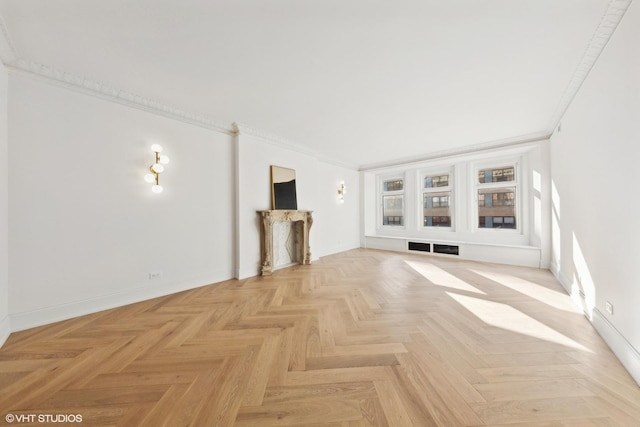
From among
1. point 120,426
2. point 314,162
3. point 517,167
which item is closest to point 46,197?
point 120,426

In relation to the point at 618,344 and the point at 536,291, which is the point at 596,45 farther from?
the point at 536,291

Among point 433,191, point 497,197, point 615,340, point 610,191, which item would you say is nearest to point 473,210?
point 497,197

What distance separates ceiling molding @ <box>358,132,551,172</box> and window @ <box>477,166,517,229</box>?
2.57ft

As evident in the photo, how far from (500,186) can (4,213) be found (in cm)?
788

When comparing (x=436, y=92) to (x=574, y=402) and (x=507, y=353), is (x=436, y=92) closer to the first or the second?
(x=507, y=353)

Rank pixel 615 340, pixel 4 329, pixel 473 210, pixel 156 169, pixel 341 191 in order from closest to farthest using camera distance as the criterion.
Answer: pixel 615 340
pixel 4 329
pixel 156 169
pixel 473 210
pixel 341 191

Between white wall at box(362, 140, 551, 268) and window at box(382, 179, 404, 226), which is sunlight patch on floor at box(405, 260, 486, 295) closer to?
white wall at box(362, 140, 551, 268)

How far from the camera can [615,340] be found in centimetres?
177

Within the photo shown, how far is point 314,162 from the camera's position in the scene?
532 centimetres

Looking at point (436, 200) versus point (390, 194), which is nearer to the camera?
point (436, 200)

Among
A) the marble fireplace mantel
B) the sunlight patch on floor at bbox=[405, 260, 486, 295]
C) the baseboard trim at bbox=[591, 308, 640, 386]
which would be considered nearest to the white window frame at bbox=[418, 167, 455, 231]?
the sunlight patch on floor at bbox=[405, 260, 486, 295]

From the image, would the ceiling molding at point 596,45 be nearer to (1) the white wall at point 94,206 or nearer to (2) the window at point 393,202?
(2) the window at point 393,202

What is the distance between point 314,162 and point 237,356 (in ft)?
14.1

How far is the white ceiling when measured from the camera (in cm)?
165
